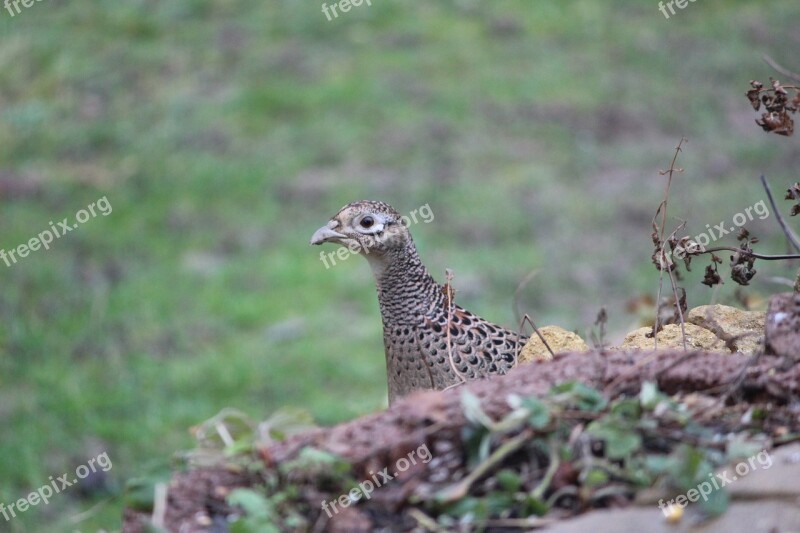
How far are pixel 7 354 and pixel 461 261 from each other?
3095 mm

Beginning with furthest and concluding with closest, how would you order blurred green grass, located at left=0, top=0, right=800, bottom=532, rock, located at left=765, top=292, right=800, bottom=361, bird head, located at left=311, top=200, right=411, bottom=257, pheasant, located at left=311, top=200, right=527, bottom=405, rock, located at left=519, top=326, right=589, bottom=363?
1. blurred green grass, located at left=0, top=0, right=800, bottom=532
2. bird head, located at left=311, top=200, right=411, bottom=257
3. pheasant, located at left=311, top=200, right=527, bottom=405
4. rock, located at left=519, top=326, right=589, bottom=363
5. rock, located at left=765, top=292, right=800, bottom=361

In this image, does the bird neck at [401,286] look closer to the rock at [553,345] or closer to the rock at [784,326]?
the rock at [553,345]

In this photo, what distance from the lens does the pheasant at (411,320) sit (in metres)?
4.08

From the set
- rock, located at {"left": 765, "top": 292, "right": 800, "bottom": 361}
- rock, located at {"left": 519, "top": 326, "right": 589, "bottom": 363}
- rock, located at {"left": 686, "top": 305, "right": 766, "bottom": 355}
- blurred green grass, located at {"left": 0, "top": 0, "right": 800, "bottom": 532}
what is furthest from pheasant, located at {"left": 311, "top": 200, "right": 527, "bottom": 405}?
blurred green grass, located at {"left": 0, "top": 0, "right": 800, "bottom": 532}

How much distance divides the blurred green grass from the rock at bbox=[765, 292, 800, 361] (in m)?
3.13

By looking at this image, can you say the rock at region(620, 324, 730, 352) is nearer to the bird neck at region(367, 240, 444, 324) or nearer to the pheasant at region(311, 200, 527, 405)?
the pheasant at region(311, 200, 527, 405)

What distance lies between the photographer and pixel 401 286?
4277 millimetres

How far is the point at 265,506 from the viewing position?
2.41 m

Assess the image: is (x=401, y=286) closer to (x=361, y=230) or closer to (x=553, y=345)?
(x=361, y=230)

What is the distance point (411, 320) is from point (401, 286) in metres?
0.14

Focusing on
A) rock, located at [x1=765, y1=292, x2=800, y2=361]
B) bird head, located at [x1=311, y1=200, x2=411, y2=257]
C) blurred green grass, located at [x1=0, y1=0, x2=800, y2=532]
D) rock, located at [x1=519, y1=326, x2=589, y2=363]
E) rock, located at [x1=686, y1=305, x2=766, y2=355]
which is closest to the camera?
rock, located at [x1=765, y1=292, x2=800, y2=361]

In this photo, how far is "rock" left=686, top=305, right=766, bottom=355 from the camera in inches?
138

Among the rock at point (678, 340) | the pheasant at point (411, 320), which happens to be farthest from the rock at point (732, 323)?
the pheasant at point (411, 320)

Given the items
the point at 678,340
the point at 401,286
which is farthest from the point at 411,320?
the point at 678,340
